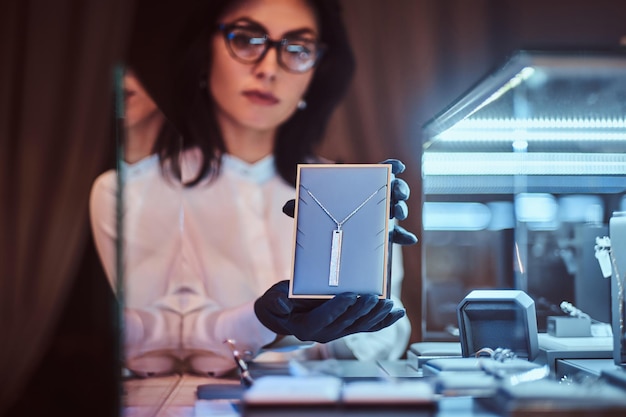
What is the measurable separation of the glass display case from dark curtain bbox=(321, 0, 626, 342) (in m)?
0.40

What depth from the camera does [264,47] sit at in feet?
9.51

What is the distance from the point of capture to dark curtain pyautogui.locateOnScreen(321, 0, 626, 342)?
9.73 ft

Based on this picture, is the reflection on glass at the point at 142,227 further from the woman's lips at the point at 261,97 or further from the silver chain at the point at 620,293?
the silver chain at the point at 620,293

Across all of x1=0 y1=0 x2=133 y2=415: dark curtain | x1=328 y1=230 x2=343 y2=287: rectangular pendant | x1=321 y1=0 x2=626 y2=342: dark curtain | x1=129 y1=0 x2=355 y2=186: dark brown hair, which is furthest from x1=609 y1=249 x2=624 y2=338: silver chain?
x1=0 y1=0 x2=133 y2=415: dark curtain

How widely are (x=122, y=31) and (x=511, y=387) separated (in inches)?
104

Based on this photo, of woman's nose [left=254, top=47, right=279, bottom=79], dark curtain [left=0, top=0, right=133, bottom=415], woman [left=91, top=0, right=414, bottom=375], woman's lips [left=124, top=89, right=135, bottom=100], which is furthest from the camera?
dark curtain [left=0, top=0, right=133, bottom=415]

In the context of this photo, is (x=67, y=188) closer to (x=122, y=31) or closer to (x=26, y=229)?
(x=26, y=229)

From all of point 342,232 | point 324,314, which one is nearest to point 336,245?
point 342,232

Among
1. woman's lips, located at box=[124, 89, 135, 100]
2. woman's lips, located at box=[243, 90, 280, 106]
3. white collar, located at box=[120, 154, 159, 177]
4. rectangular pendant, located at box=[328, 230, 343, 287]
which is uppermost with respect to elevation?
woman's lips, located at box=[243, 90, 280, 106]

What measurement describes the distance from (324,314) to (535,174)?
4.87ft

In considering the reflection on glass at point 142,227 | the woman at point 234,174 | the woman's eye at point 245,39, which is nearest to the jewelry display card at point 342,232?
the reflection on glass at point 142,227

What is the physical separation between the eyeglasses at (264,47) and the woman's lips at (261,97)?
14 cm

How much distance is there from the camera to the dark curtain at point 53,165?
9.89 ft

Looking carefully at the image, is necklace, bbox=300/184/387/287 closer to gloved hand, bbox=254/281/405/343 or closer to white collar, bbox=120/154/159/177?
gloved hand, bbox=254/281/405/343
